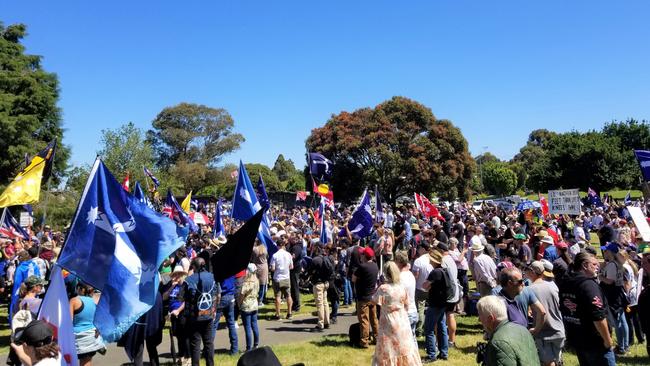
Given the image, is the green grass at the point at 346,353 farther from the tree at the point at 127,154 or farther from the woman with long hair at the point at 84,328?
the tree at the point at 127,154

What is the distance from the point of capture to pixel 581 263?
216 inches

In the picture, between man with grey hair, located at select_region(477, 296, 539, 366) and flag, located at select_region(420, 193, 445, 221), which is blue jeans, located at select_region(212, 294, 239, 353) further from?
flag, located at select_region(420, 193, 445, 221)

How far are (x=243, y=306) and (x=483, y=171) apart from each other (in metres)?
90.4

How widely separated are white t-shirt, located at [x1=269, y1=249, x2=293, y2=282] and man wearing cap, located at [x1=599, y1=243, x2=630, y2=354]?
6.44m

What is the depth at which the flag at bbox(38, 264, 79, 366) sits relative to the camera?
430cm

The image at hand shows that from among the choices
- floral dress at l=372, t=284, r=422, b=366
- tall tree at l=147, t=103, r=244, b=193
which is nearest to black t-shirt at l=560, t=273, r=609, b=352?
floral dress at l=372, t=284, r=422, b=366

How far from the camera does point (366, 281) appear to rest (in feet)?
29.5

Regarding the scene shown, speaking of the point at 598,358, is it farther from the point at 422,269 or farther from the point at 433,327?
the point at 422,269

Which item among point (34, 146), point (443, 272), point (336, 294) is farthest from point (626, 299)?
point (34, 146)

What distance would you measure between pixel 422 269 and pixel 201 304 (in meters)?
3.82

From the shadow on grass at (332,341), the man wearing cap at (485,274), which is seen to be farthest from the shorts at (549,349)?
the shadow on grass at (332,341)

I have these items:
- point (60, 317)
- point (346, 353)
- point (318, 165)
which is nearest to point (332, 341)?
point (346, 353)

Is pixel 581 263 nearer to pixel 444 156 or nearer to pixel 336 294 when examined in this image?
pixel 336 294

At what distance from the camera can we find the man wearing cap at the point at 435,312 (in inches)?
307
